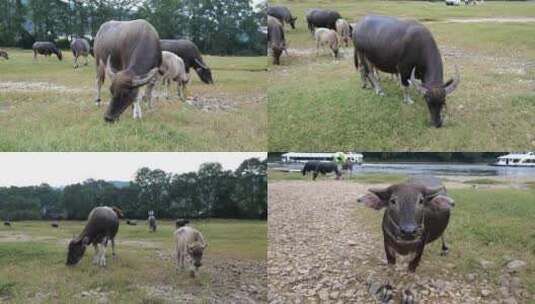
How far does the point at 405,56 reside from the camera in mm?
4203

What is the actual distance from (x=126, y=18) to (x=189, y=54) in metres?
0.72

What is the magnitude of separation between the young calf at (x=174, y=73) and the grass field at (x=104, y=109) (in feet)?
0.28

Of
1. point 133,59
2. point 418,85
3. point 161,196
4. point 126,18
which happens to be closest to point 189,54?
point 126,18

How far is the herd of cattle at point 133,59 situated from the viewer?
149 inches

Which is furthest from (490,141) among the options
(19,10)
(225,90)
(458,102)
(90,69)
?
(19,10)

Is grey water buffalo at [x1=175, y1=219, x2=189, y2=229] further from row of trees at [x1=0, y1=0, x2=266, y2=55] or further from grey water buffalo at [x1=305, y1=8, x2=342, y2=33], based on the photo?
grey water buffalo at [x1=305, y1=8, x2=342, y2=33]

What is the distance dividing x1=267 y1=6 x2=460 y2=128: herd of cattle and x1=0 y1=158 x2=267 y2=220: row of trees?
3.62 feet

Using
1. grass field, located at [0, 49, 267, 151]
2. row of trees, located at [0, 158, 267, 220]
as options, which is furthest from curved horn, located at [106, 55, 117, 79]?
row of trees, located at [0, 158, 267, 220]

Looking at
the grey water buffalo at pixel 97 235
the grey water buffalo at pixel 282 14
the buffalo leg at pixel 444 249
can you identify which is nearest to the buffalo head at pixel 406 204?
the buffalo leg at pixel 444 249

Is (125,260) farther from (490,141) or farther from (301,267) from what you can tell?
(490,141)

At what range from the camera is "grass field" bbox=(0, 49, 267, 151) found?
12.2 feet

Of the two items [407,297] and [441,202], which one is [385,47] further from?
[407,297]

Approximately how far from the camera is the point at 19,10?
4484 mm

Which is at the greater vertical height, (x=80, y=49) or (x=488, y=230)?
(x=80, y=49)
